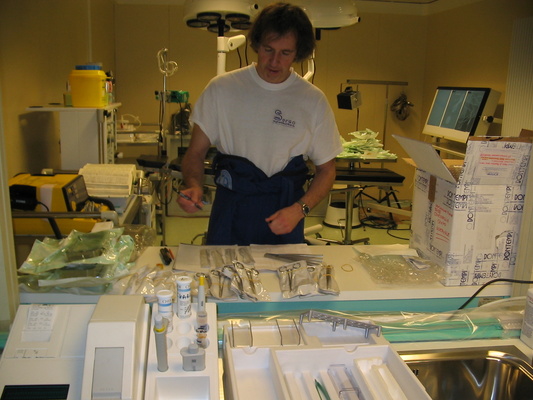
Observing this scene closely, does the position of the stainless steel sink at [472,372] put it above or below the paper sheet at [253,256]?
below

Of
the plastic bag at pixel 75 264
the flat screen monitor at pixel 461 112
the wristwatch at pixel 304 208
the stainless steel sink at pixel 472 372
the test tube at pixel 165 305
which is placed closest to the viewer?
the test tube at pixel 165 305

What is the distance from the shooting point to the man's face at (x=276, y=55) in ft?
5.57

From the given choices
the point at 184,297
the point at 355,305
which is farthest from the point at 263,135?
the point at 184,297

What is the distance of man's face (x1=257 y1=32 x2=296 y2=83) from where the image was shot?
1699 mm

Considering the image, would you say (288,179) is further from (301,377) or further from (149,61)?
(149,61)

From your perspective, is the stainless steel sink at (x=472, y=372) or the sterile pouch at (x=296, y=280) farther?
the sterile pouch at (x=296, y=280)

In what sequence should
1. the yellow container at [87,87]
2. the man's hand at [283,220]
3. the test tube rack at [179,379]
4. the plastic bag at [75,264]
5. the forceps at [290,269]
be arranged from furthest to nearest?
the yellow container at [87,87] < the man's hand at [283,220] < the forceps at [290,269] < the plastic bag at [75,264] < the test tube rack at [179,379]

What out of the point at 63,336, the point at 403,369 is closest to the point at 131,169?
the point at 63,336

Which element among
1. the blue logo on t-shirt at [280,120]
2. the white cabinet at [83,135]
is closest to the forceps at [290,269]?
the blue logo on t-shirt at [280,120]

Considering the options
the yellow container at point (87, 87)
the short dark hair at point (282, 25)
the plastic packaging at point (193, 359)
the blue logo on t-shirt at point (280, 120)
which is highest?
the short dark hair at point (282, 25)

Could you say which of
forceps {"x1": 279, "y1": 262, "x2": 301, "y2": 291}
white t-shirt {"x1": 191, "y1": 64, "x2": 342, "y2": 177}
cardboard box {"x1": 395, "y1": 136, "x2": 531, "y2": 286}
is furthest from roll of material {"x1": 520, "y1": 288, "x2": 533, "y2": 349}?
white t-shirt {"x1": 191, "y1": 64, "x2": 342, "y2": 177}

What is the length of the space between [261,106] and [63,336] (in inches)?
45.1

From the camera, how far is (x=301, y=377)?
918mm

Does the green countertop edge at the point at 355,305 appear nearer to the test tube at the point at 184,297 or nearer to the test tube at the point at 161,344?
the test tube at the point at 184,297
